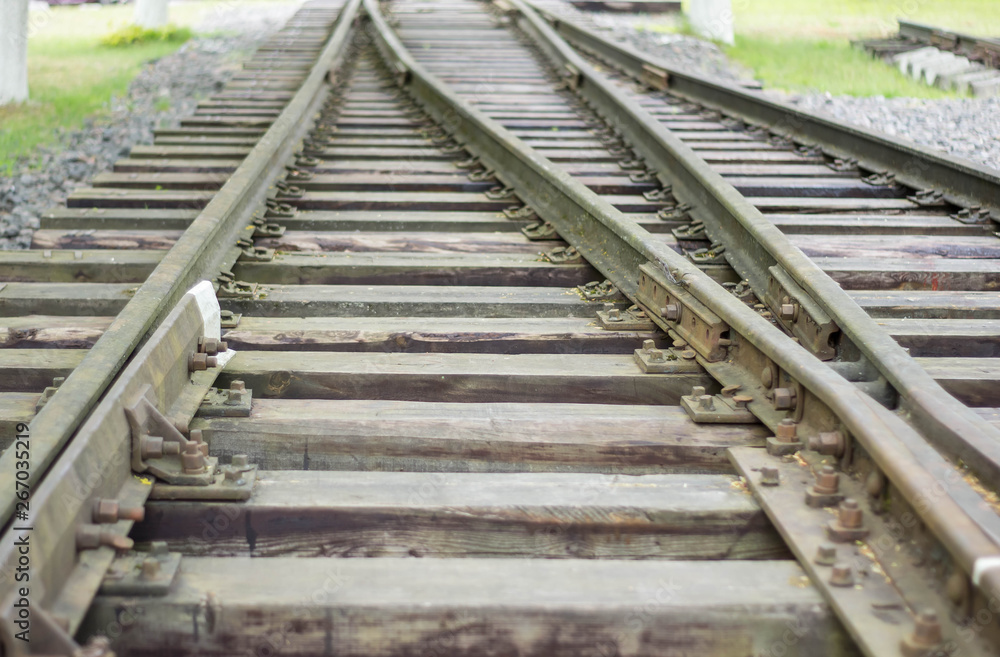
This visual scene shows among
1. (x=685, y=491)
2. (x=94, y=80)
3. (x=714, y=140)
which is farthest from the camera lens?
(x=94, y=80)

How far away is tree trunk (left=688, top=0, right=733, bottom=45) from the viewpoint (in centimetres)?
1416

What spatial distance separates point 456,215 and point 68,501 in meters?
3.07

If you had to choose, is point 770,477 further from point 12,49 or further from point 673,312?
point 12,49

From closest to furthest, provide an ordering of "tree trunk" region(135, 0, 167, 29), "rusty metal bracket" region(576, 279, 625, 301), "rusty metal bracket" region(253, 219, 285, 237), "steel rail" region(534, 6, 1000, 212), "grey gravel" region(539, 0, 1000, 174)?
"rusty metal bracket" region(576, 279, 625, 301) → "rusty metal bracket" region(253, 219, 285, 237) → "steel rail" region(534, 6, 1000, 212) → "grey gravel" region(539, 0, 1000, 174) → "tree trunk" region(135, 0, 167, 29)

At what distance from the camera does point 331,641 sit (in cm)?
180

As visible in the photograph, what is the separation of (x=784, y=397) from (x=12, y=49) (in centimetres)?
985

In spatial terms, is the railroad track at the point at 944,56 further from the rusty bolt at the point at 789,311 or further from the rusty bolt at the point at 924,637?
the rusty bolt at the point at 924,637

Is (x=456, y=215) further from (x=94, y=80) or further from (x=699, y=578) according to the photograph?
(x=94, y=80)

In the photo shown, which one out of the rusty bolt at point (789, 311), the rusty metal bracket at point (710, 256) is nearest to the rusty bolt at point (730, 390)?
the rusty bolt at point (789, 311)

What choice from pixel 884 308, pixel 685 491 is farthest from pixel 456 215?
pixel 685 491

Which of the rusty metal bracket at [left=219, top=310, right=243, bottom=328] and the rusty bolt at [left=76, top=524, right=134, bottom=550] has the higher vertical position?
the rusty metal bracket at [left=219, top=310, right=243, bottom=328]

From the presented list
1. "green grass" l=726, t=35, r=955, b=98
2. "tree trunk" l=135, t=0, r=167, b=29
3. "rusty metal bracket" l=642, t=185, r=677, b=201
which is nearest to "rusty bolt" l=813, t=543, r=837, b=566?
"rusty metal bracket" l=642, t=185, r=677, b=201

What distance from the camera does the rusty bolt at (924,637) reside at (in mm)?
1632

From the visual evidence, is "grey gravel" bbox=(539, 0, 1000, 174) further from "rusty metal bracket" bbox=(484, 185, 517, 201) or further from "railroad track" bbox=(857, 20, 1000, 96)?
"rusty metal bracket" bbox=(484, 185, 517, 201)
